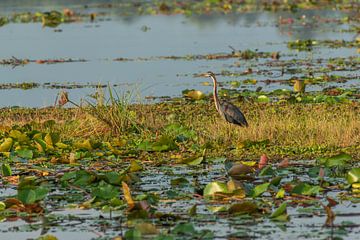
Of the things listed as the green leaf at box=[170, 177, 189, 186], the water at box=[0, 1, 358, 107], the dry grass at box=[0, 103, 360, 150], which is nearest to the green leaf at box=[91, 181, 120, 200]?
the green leaf at box=[170, 177, 189, 186]

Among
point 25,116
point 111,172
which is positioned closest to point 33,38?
point 25,116

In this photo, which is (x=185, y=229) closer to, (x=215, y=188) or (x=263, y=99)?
(x=215, y=188)

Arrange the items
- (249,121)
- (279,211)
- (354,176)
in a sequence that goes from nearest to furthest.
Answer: (279,211)
(354,176)
(249,121)

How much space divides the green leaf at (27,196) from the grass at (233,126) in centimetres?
308

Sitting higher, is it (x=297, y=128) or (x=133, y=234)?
(x=133, y=234)

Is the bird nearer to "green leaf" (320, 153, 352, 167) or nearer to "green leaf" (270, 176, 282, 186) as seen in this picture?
"green leaf" (320, 153, 352, 167)

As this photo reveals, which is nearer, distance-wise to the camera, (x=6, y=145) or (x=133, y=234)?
(x=133, y=234)

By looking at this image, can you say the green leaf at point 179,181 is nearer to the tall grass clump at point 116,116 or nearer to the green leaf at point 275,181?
the green leaf at point 275,181

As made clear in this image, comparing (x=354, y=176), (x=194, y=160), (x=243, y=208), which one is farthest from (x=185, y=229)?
(x=194, y=160)

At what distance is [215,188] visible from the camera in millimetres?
9625

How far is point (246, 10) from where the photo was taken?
41469 mm

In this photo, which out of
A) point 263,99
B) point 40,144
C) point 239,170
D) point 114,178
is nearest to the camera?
point 114,178

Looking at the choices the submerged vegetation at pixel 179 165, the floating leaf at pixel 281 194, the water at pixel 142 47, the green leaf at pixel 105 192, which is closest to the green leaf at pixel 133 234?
the submerged vegetation at pixel 179 165

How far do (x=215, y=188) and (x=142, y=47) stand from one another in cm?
1966
